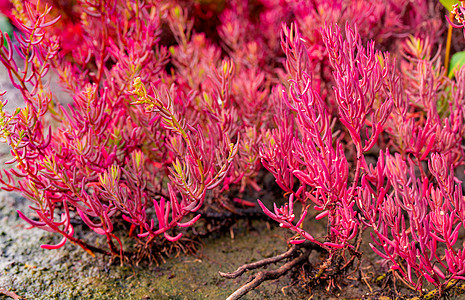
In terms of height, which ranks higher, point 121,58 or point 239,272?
point 121,58

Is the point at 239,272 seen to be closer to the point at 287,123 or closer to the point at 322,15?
the point at 287,123

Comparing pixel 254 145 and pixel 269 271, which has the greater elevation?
pixel 254 145

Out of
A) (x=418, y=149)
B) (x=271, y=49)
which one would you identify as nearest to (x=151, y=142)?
(x=418, y=149)

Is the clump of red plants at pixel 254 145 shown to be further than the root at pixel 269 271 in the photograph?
No

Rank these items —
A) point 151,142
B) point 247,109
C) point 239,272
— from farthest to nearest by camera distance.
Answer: point 247,109
point 151,142
point 239,272

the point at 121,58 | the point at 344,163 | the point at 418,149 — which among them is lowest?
the point at 418,149

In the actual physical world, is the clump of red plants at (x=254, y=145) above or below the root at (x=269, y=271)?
above

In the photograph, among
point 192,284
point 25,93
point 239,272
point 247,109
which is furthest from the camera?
point 247,109
